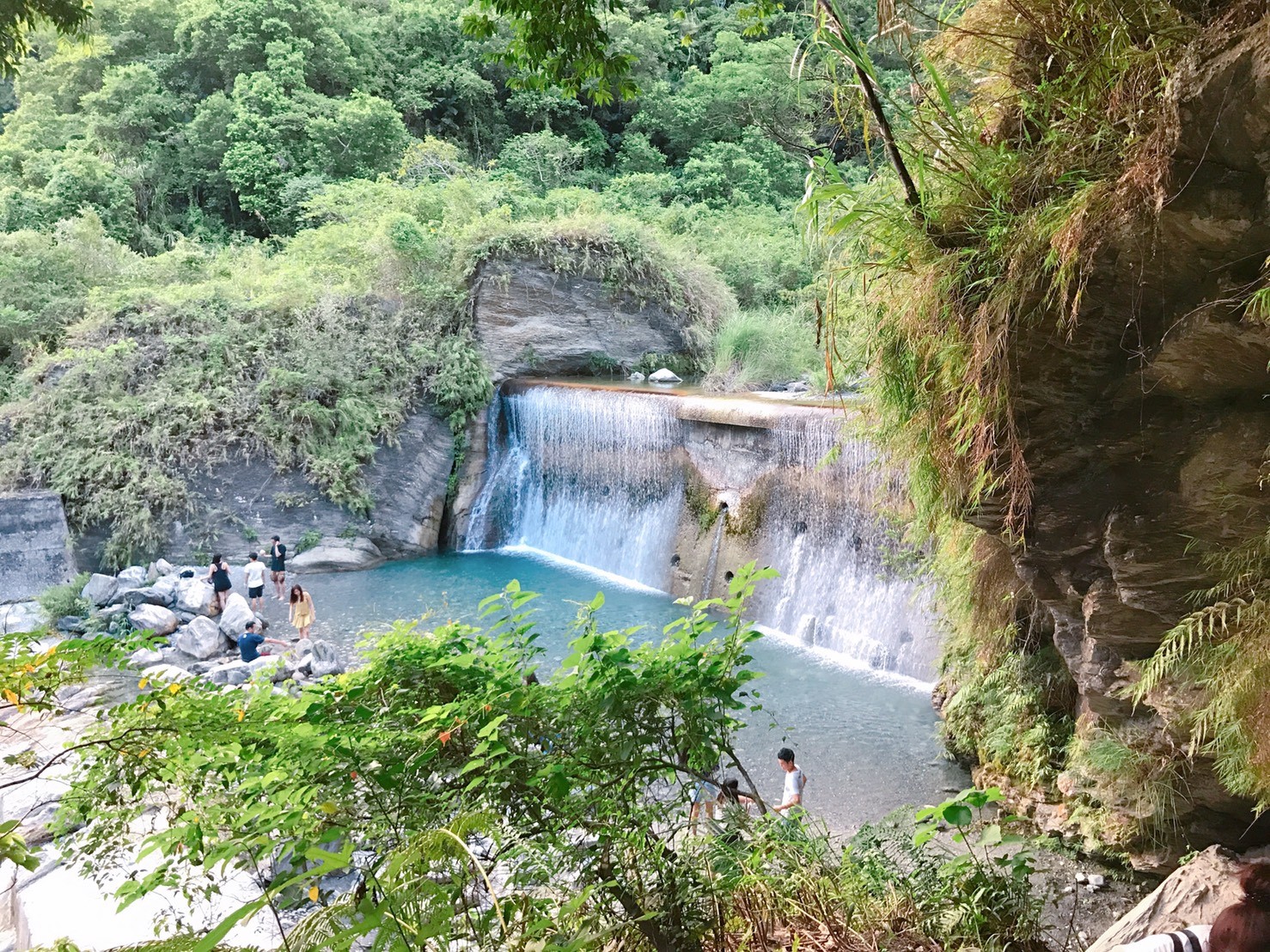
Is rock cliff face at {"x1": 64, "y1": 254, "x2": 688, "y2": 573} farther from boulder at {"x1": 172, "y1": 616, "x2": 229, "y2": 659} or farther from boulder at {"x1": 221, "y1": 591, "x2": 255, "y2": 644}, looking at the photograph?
boulder at {"x1": 172, "y1": 616, "x2": 229, "y2": 659}

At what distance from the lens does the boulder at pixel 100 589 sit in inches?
410

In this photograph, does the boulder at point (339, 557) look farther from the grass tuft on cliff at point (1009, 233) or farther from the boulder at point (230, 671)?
the grass tuft on cliff at point (1009, 233)

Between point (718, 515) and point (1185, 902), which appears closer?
point (1185, 902)

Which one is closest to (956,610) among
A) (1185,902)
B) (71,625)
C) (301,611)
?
(1185,902)

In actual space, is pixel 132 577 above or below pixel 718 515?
below

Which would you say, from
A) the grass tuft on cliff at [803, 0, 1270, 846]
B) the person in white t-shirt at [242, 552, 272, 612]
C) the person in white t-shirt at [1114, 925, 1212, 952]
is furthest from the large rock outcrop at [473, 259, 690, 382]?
the person in white t-shirt at [1114, 925, 1212, 952]

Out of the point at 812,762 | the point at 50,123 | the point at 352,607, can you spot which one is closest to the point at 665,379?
the point at 352,607

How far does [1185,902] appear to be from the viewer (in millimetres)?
3016

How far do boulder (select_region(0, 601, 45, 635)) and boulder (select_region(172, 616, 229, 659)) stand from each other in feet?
5.90

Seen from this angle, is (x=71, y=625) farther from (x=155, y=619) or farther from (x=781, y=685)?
(x=781, y=685)

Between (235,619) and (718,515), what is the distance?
Result: 5822 mm

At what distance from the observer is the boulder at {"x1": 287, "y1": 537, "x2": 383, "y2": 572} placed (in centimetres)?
1217

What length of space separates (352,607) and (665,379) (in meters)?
6.87

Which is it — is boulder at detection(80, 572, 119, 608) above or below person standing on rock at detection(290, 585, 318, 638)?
below
